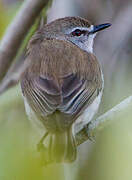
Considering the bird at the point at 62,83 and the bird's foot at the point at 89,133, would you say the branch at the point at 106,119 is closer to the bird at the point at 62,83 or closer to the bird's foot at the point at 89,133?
the bird's foot at the point at 89,133

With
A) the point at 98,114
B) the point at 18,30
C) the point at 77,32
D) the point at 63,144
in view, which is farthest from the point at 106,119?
the point at 77,32

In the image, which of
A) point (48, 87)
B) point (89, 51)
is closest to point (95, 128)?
point (48, 87)

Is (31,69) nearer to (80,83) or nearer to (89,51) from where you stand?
(80,83)

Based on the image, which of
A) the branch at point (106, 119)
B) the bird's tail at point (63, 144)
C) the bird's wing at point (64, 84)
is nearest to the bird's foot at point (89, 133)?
the branch at point (106, 119)

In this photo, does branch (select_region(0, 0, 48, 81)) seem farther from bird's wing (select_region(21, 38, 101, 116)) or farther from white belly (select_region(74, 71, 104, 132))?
white belly (select_region(74, 71, 104, 132))

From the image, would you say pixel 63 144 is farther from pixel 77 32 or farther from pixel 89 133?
pixel 77 32

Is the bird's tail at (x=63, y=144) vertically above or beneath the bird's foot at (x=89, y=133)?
above
